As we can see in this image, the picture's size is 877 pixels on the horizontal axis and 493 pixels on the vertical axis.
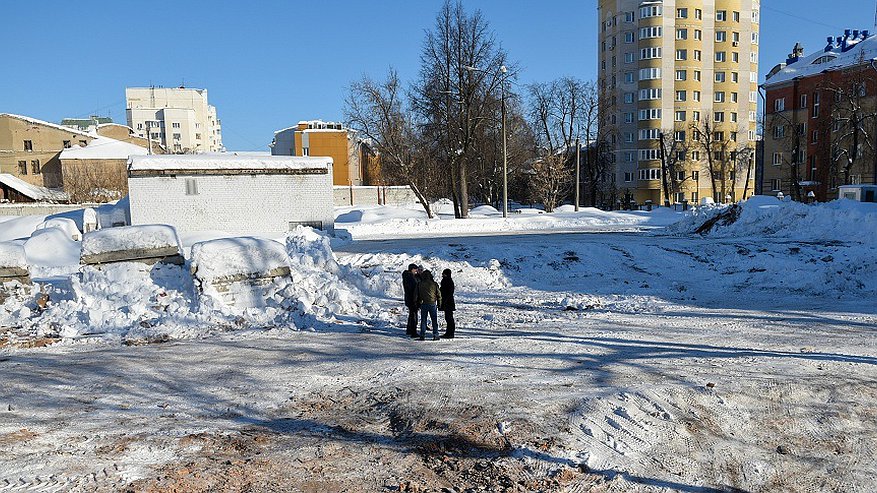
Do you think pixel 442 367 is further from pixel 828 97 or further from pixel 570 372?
pixel 828 97

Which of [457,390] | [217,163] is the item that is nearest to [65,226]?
[217,163]

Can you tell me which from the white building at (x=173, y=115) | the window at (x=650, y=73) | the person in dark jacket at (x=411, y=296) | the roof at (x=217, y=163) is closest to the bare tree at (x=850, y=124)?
the window at (x=650, y=73)

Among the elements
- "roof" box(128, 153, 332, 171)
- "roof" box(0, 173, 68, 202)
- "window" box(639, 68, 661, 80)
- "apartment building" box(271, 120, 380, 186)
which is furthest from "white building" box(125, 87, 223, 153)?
"roof" box(128, 153, 332, 171)

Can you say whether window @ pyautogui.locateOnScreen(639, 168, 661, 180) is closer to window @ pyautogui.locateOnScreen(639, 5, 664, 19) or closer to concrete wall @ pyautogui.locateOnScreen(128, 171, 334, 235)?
window @ pyautogui.locateOnScreen(639, 5, 664, 19)

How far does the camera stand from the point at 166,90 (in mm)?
127250

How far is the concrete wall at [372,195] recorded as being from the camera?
53938 mm

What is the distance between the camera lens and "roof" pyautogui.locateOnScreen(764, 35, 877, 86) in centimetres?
4697

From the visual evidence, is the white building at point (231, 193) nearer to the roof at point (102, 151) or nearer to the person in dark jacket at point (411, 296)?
the person in dark jacket at point (411, 296)

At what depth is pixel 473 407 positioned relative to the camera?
6.92 meters

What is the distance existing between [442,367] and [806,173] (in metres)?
53.8

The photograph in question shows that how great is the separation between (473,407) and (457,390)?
25.2 inches

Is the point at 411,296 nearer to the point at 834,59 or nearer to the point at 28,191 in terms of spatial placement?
the point at 834,59

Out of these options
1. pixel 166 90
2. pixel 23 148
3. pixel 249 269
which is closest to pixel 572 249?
pixel 249 269

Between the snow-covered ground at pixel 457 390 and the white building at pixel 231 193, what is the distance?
13280 millimetres
